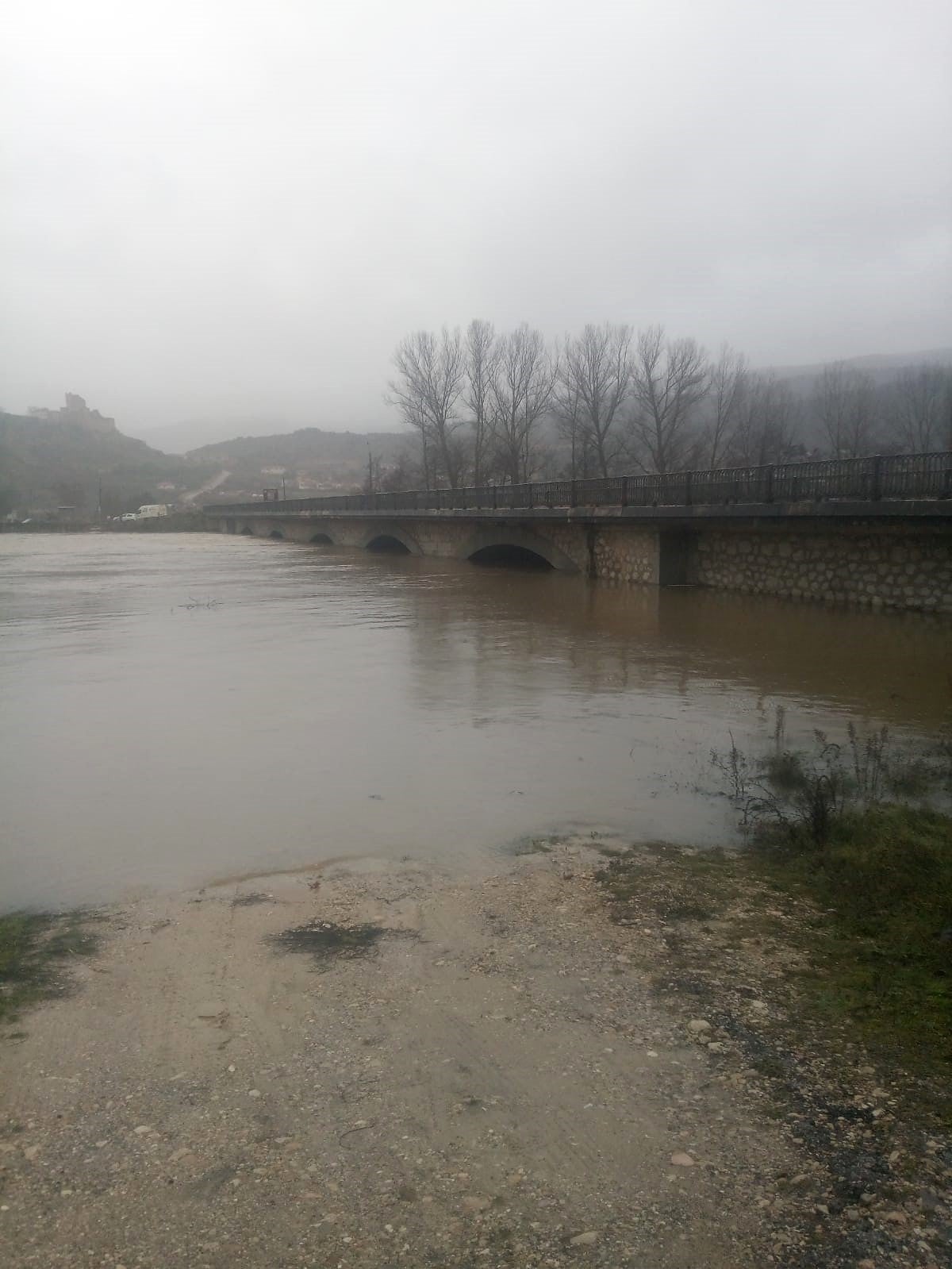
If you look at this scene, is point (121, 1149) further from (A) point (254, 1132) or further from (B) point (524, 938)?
(B) point (524, 938)

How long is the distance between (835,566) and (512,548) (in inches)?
756

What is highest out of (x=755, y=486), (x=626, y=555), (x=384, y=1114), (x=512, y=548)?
(x=755, y=486)

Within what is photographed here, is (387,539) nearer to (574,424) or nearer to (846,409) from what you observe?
(574,424)

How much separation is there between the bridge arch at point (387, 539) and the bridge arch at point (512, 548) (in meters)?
5.61

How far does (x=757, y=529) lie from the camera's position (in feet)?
65.7

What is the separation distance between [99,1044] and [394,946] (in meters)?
1.49

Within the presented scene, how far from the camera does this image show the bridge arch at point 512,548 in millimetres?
29219

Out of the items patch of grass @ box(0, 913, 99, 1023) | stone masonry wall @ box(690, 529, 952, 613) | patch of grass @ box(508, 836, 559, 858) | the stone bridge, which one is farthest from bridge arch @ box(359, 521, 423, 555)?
patch of grass @ box(0, 913, 99, 1023)

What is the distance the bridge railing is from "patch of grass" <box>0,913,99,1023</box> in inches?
553

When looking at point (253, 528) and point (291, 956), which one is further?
point (253, 528)

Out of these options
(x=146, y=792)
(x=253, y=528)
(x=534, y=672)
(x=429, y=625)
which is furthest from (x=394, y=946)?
(x=253, y=528)

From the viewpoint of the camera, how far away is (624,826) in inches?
270

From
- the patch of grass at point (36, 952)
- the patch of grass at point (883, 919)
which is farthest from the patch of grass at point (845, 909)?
the patch of grass at point (36, 952)

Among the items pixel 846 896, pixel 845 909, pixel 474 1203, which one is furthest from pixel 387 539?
pixel 474 1203
